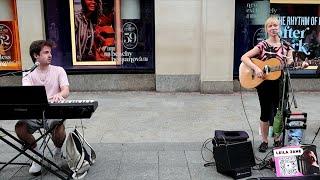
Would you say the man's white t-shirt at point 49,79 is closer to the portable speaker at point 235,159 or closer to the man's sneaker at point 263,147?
the portable speaker at point 235,159

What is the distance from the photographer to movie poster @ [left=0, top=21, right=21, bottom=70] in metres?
8.30

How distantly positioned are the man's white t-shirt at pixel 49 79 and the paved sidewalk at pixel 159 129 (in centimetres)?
93

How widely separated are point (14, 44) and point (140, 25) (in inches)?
104

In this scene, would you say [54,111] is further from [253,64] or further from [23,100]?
[253,64]

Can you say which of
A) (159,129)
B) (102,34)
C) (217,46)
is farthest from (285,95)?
(102,34)

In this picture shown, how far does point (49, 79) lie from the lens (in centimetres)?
438

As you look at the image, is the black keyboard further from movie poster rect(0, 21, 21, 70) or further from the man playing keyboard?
movie poster rect(0, 21, 21, 70)

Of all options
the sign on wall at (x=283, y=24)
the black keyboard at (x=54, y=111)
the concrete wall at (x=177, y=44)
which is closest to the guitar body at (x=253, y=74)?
the black keyboard at (x=54, y=111)

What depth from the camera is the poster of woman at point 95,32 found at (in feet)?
27.5

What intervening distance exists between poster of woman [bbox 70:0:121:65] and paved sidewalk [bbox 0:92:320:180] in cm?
81

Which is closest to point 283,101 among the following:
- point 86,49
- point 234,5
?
point 234,5

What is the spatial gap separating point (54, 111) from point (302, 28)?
20.6 feet

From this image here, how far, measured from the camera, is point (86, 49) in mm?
8547

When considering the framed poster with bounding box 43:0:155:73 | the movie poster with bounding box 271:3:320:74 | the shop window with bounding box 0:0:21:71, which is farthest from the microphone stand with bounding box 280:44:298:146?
the shop window with bounding box 0:0:21:71
